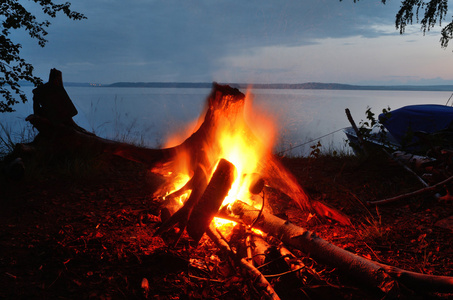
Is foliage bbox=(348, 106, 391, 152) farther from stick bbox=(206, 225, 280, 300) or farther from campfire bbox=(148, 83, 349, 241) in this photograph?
stick bbox=(206, 225, 280, 300)

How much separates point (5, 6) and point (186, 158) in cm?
433

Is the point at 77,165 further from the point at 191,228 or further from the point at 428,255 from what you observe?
the point at 428,255

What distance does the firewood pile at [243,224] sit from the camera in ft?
7.63

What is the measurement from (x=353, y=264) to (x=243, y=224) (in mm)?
1147

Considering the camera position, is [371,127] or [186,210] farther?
[371,127]

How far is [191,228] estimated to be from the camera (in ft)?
9.70

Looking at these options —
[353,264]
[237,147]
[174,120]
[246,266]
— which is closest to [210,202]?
[246,266]

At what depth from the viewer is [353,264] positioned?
A: 7.95ft

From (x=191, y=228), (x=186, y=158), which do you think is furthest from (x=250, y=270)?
(x=186, y=158)

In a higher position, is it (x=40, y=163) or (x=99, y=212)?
(x=40, y=163)

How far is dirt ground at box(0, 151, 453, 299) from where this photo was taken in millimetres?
2363

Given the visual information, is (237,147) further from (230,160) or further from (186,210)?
(186,210)

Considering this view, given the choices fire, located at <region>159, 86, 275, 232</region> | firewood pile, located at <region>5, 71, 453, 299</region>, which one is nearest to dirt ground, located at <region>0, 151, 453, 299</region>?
firewood pile, located at <region>5, 71, 453, 299</region>

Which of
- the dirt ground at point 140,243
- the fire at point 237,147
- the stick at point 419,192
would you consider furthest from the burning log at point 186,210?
the stick at point 419,192
